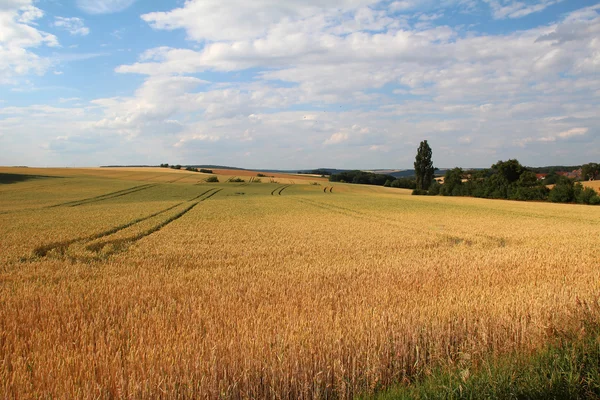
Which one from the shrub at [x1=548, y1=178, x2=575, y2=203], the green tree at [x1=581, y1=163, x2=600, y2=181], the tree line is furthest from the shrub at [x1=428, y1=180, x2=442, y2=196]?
the green tree at [x1=581, y1=163, x2=600, y2=181]

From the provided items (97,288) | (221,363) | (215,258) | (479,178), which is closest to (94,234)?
(215,258)

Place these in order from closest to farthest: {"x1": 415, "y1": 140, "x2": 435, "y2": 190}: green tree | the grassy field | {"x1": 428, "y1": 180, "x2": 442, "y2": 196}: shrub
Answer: the grassy field → {"x1": 428, "y1": 180, "x2": 442, "y2": 196}: shrub → {"x1": 415, "y1": 140, "x2": 435, "y2": 190}: green tree

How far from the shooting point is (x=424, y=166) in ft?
325

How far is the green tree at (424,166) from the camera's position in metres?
98.6

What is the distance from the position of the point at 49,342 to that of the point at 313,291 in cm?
475

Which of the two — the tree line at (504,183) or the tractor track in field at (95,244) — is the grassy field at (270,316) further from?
the tree line at (504,183)

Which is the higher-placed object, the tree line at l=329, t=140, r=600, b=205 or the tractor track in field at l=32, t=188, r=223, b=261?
the tree line at l=329, t=140, r=600, b=205

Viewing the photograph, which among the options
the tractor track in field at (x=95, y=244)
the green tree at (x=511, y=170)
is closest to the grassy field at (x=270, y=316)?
the tractor track in field at (x=95, y=244)

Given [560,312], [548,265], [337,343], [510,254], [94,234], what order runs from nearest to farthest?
[337,343]
[560,312]
[548,265]
[510,254]
[94,234]

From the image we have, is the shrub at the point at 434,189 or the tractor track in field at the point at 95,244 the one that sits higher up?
the shrub at the point at 434,189

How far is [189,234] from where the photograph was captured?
2044 centimetres

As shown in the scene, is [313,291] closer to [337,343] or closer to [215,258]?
[337,343]

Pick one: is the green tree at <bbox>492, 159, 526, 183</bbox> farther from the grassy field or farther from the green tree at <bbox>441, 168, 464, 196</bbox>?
the grassy field

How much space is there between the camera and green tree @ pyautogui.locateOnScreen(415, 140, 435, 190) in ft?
324
